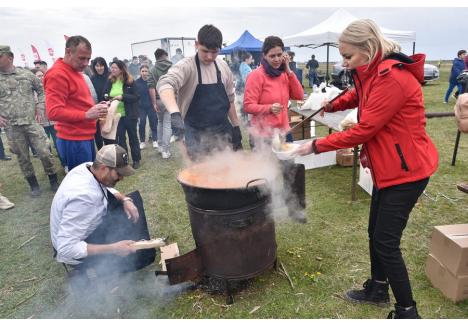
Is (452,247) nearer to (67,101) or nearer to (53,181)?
(67,101)

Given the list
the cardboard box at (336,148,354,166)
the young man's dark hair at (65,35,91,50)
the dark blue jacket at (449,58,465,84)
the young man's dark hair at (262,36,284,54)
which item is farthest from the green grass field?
the dark blue jacket at (449,58,465,84)

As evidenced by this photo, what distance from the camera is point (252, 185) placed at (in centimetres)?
230

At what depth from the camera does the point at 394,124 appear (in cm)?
189

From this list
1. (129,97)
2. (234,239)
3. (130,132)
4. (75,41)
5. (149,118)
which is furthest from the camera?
(149,118)

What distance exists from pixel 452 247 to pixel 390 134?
51.2 inches

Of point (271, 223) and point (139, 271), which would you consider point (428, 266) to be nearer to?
point (271, 223)

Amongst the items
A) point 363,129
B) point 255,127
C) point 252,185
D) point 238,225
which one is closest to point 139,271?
point 238,225

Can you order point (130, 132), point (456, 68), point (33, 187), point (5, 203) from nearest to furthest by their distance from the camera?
point (5, 203), point (33, 187), point (130, 132), point (456, 68)

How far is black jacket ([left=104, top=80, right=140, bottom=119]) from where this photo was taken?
600 centimetres

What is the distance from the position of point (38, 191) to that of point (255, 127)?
388 cm

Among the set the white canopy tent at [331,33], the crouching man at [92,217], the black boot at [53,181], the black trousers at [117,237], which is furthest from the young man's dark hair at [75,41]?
the white canopy tent at [331,33]

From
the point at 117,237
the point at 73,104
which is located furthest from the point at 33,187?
the point at 117,237

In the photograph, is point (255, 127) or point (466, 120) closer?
point (466, 120)

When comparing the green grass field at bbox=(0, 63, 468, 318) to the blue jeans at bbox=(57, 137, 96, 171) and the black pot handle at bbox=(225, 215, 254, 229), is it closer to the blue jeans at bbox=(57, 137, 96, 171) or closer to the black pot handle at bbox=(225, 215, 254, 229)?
Result: the black pot handle at bbox=(225, 215, 254, 229)
